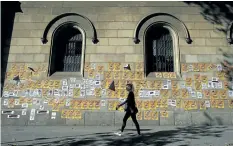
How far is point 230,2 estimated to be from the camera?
11.0 metres

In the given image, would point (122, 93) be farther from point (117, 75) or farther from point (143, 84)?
point (143, 84)

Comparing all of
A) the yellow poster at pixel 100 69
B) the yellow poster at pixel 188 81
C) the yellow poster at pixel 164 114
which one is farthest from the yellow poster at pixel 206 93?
the yellow poster at pixel 100 69

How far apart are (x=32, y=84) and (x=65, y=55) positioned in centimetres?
212

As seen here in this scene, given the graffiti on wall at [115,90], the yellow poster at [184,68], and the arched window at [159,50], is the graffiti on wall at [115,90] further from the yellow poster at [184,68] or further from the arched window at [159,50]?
the arched window at [159,50]

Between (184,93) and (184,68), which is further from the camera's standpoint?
(184,68)

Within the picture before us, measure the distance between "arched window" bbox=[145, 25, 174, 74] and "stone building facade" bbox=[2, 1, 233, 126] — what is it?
0.16ft

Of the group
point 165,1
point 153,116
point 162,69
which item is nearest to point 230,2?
point 165,1

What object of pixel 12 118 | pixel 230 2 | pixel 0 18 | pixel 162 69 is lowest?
pixel 12 118

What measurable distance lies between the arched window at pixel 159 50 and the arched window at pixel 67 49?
3.31 meters

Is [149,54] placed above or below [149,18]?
below

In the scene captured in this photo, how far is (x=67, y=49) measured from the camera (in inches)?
431

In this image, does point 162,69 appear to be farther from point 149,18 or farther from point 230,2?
point 230,2

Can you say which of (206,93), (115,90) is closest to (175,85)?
(206,93)

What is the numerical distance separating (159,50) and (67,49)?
465cm
